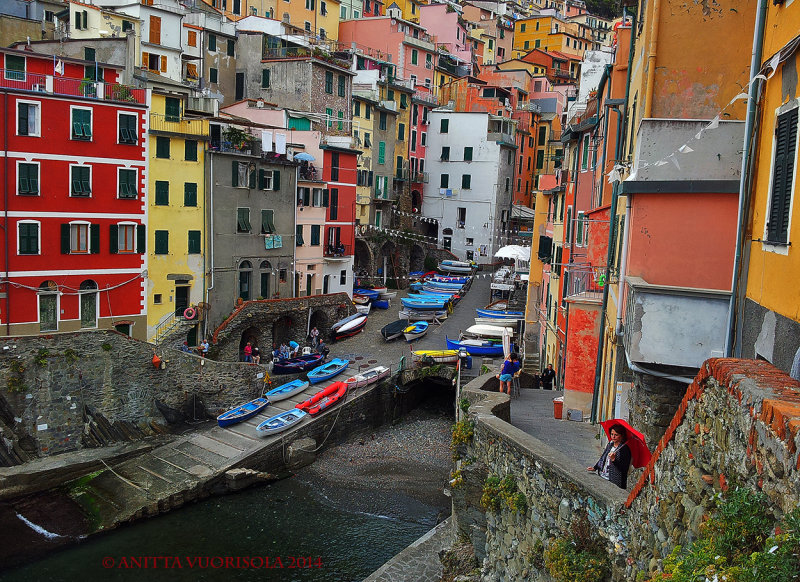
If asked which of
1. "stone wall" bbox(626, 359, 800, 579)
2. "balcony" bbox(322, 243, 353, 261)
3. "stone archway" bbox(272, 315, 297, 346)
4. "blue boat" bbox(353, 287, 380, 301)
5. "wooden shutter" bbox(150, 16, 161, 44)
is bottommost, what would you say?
"stone archway" bbox(272, 315, 297, 346)

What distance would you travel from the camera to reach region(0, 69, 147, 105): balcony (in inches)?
1316

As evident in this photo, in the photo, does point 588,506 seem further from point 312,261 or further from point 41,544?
point 312,261

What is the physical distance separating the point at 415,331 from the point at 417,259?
2465cm

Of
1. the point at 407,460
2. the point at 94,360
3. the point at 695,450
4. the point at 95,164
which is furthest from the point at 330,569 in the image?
the point at 95,164

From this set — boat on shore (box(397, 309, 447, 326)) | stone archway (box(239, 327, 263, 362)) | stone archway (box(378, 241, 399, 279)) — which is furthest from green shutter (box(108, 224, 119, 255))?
stone archway (box(378, 241, 399, 279))

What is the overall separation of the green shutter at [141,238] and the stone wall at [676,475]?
94.8ft

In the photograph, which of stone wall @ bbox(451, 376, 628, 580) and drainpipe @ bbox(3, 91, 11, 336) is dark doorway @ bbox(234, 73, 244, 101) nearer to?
drainpipe @ bbox(3, 91, 11, 336)

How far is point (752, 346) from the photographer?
32.5 ft

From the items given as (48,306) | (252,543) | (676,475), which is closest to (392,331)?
(48,306)

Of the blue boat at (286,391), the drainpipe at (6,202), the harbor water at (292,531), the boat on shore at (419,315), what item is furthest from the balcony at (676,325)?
the boat on shore at (419,315)

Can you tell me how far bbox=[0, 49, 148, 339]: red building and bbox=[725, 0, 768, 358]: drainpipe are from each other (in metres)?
A: 31.1

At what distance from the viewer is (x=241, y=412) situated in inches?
1344

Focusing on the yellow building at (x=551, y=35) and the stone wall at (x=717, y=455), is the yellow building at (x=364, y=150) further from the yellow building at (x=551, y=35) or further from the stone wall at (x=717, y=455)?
the stone wall at (x=717, y=455)

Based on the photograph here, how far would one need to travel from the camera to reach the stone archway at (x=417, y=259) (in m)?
69.4
